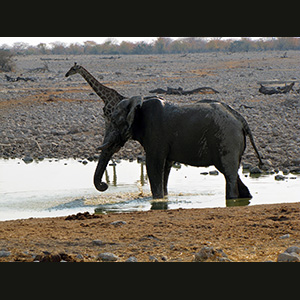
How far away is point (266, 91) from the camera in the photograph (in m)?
25.7

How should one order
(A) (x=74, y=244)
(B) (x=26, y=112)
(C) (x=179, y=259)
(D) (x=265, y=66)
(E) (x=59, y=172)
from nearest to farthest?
(C) (x=179, y=259) < (A) (x=74, y=244) < (E) (x=59, y=172) < (B) (x=26, y=112) < (D) (x=265, y=66)

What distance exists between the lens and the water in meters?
10.8

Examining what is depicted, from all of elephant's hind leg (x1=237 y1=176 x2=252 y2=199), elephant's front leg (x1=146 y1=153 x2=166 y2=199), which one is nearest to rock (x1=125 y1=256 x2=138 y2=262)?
elephant's front leg (x1=146 y1=153 x2=166 y2=199)

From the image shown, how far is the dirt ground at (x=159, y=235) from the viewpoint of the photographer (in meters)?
6.49

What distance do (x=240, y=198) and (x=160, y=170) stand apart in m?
Result: 1.30

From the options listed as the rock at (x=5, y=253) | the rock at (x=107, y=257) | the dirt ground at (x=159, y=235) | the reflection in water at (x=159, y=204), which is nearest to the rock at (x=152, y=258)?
the dirt ground at (x=159, y=235)

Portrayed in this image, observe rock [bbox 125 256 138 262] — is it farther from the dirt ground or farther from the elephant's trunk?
the elephant's trunk

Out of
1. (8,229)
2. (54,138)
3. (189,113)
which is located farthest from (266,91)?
(8,229)

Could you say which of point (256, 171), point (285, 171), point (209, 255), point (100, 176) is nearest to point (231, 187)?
point (100, 176)

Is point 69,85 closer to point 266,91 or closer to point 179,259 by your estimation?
point 266,91

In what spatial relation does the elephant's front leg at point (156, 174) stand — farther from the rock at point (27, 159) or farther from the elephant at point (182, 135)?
the rock at point (27, 159)

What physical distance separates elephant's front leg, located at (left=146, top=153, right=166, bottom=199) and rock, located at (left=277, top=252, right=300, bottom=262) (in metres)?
5.28

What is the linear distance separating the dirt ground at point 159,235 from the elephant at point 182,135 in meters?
1.99

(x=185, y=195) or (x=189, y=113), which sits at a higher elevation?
(x=189, y=113)
